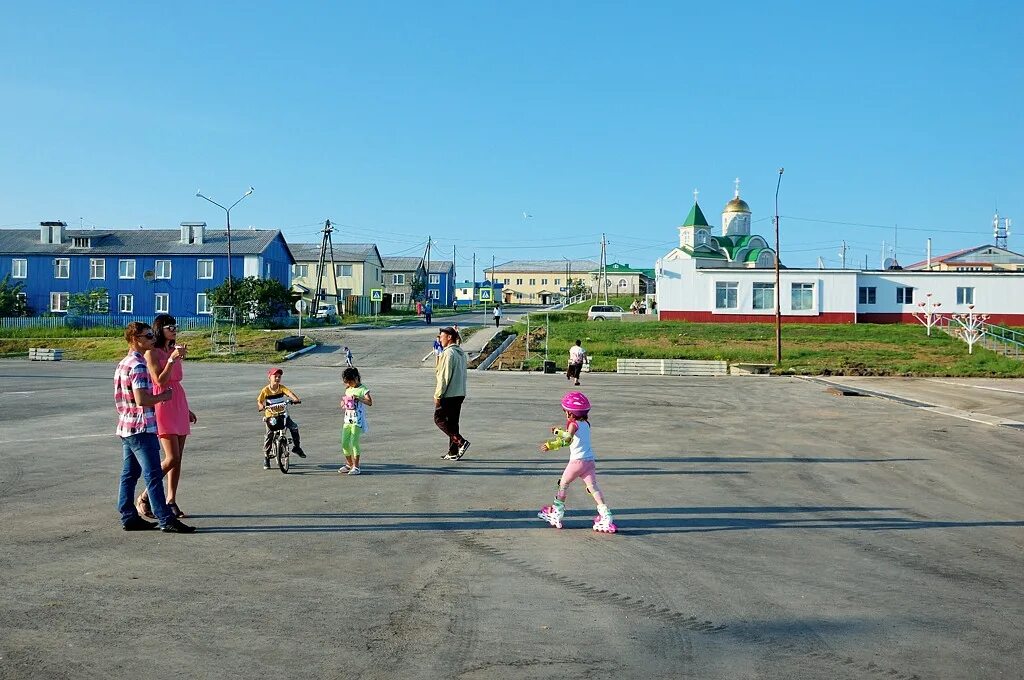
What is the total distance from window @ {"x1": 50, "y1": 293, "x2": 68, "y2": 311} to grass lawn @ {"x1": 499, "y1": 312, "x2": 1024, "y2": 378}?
1517 inches

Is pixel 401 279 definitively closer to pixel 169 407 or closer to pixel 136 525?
pixel 169 407

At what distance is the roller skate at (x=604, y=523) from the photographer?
8508 mm

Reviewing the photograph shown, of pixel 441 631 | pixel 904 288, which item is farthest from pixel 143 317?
pixel 441 631

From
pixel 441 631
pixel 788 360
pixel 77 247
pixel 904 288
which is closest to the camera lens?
pixel 441 631

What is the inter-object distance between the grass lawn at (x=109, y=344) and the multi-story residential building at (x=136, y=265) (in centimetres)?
1547

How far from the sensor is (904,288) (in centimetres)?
6431

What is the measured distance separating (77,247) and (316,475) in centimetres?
6881

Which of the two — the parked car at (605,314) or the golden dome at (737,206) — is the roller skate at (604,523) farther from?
the golden dome at (737,206)

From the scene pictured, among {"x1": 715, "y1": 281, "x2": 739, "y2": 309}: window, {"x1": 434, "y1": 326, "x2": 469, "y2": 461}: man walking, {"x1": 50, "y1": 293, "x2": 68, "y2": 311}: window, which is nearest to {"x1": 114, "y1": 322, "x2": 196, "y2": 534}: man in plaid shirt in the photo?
{"x1": 434, "y1": 326, "x2": 469, "y2": 461}: man walking

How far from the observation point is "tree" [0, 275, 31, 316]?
6494 centimetres

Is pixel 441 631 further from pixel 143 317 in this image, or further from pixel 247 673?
pixel 143 317

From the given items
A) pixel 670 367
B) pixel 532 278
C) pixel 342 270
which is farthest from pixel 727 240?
pixel 532 278

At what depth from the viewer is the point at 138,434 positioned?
25.9ft

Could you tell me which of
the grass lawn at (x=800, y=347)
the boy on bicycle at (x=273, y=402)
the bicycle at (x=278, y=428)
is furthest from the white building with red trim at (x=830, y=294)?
the bicycle at (x=278, y=428)
